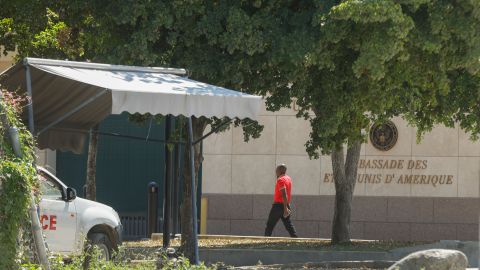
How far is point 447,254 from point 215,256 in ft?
22.5

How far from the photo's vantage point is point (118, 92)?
11.2 metres

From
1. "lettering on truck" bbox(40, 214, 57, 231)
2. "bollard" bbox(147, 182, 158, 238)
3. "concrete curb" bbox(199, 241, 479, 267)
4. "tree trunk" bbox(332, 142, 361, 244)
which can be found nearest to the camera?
"lettering on truck" bbox(40, 214, 57, 231)

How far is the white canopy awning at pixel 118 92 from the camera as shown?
37.4 feet

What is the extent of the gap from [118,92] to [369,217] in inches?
581

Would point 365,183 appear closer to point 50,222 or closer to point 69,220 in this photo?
point 69,220

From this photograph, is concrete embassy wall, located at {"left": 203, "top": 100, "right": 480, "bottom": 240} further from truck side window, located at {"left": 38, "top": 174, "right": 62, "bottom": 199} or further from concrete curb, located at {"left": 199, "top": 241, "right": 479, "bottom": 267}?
truck side window, located at {"left": 38, "top": 174, "right": 62, "bottom": 199}

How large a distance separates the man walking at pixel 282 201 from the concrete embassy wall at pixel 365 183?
2700mm

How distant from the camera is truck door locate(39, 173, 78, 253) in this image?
48.0 ft

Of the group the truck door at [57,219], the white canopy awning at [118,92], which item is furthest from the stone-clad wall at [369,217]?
the white canopy awning at [118,92]

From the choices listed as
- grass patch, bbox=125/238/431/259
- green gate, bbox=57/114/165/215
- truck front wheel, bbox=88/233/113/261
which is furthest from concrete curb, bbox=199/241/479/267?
green gate, bbox=57/114/165/215

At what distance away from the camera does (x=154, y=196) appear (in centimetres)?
2344

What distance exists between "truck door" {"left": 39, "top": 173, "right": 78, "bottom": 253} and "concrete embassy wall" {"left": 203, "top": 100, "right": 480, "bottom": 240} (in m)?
11.0

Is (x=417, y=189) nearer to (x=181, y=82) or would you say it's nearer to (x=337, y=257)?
(x=337, y=257)

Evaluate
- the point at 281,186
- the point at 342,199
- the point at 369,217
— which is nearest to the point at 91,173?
the point at 281,186
